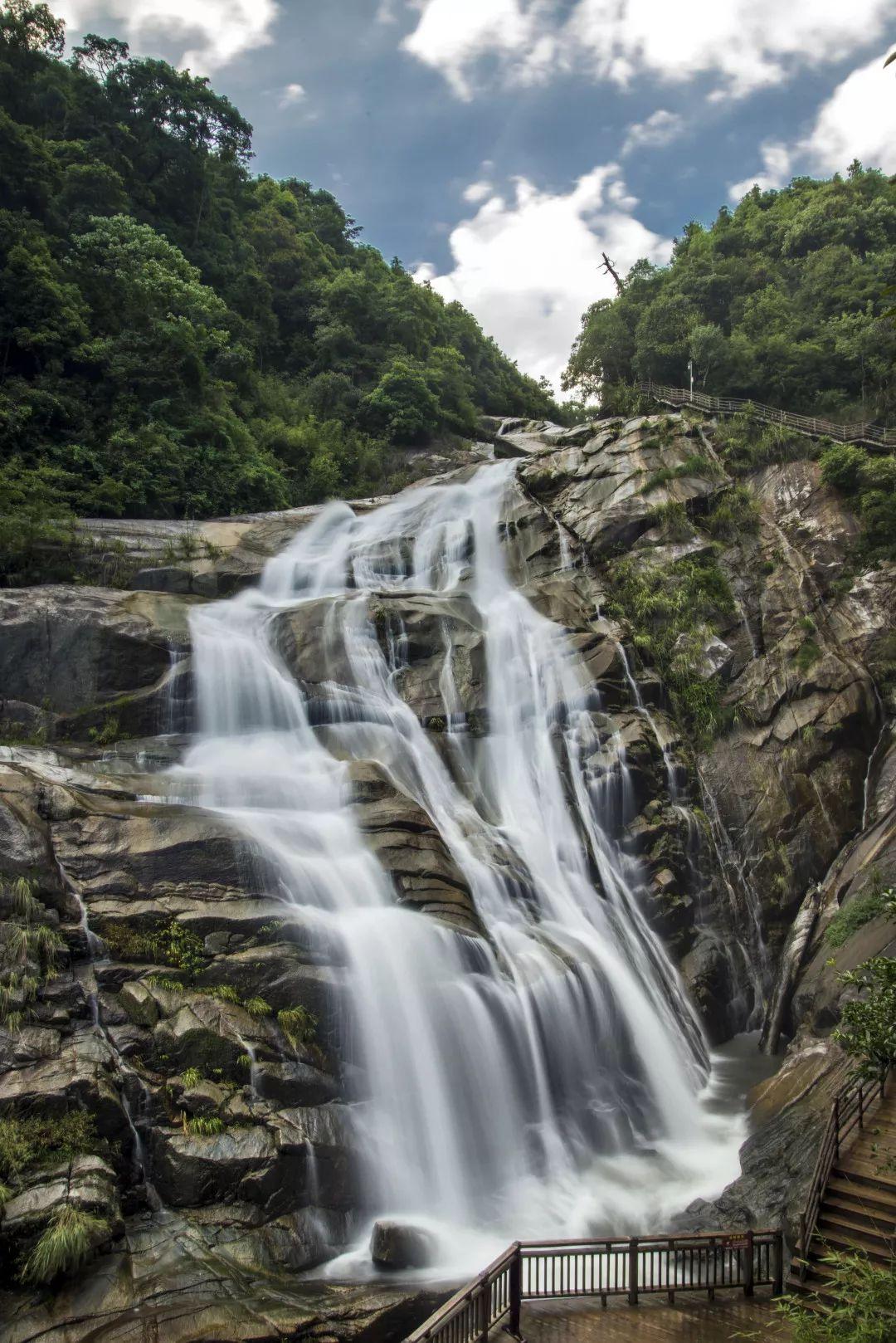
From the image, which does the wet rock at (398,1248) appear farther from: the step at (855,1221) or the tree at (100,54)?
the tree at (100,54)

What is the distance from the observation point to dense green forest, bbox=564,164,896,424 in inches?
1407

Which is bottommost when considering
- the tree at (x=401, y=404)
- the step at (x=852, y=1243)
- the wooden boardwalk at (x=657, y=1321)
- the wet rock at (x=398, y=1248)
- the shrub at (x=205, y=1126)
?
the wooden boardwalk at (x=657, y=1321)

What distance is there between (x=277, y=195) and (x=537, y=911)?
5442 cm

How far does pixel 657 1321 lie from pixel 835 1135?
3.17 meters

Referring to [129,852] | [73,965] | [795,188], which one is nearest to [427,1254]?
[73,965]

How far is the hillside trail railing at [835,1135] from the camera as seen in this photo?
9836mm

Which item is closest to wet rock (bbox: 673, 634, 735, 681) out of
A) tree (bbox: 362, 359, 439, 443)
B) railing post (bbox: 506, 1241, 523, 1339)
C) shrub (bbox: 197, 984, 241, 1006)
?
shrub (bbox: 197, 984, 241, 1006)

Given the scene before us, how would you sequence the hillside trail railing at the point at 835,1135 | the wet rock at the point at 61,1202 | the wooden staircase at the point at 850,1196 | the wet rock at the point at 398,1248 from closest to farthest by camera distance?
the wet rock at the point at 61,1202 < the wooden staircase at the point at 850,1196 < the hillside trail railing at the point at 835,1135 < the wet rock at the point at 398,1248

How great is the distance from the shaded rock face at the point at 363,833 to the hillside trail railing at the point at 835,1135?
2.47ft

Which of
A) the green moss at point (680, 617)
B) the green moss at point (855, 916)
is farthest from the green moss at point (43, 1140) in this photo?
the green moss at point (680, 617)

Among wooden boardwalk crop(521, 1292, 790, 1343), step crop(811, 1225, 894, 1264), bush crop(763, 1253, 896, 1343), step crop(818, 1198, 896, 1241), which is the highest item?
bush crop(763, 1253, 896, 1343)

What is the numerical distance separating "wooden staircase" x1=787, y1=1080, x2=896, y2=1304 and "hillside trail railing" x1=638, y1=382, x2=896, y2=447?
25.1 m

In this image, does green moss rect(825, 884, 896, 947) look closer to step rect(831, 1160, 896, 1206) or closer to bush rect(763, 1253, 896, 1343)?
step rect(831, 1160, 896, 1206)

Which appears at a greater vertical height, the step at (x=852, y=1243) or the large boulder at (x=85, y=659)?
the large boulder at (x=85, y=659)
